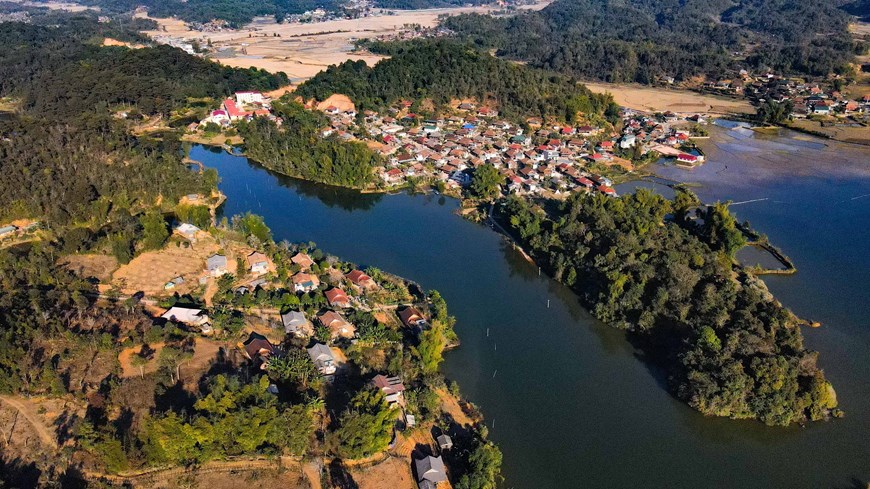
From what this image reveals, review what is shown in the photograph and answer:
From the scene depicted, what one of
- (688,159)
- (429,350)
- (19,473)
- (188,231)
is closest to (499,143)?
(688,159)

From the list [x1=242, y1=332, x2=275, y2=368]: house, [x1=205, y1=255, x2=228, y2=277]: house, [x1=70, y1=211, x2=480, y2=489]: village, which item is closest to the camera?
[x1=70, y1=211, x2=480, y2=489]: village

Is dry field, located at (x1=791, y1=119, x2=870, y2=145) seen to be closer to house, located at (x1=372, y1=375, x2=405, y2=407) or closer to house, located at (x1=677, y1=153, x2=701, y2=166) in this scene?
house, located at (x1=677, y1=153, x2=701, y2=166)

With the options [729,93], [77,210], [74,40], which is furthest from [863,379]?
[74,40]

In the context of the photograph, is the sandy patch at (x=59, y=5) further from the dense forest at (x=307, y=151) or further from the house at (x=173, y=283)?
the house at (x=173, y=283)

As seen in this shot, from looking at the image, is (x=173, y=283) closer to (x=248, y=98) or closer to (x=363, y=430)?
(x=363, y=430)

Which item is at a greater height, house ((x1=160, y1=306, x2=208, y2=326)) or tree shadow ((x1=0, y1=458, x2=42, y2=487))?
house ((x1=160, y1=306, x2=208, y2=326))

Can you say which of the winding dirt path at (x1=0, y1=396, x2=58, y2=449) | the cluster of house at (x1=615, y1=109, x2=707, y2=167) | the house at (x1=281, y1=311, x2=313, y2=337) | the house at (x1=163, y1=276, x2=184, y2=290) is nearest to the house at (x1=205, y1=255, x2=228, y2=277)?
the house at (x1=163, y1=276, x2=184, y2=290)
